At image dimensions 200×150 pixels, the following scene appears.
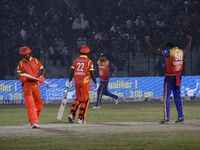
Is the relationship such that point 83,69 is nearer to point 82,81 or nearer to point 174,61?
point 82,81

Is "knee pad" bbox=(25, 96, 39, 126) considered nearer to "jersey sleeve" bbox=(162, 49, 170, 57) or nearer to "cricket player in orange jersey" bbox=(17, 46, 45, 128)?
"cricket player in orange jersey" bbox=(17, 46, 45, 128)

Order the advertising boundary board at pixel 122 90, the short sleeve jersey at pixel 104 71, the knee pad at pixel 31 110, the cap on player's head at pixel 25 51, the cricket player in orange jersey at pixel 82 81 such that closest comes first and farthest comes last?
the knee pad at pixel 31 110 → the cap on player's head at pixel 25 51 → the cricket player in orange jersey at pixel 82 81 → the short sleeve jersey at pixel 104 71 → the advertising boundary board at pixel 122 90

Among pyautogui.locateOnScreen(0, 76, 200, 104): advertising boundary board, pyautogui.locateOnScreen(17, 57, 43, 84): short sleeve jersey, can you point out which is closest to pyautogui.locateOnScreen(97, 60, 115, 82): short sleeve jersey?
pyautogui.locateOnScreen(0, 76, 200, 104): advertising boundary board

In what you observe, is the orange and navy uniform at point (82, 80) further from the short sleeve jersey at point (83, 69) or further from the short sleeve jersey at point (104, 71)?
the short sleeve jersey at point (104, 71)

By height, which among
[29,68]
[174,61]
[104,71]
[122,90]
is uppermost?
[174,61]

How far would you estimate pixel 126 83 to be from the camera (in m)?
27.3

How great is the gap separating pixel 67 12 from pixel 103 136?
22910 millimetres

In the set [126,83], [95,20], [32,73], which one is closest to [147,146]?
[32,73]

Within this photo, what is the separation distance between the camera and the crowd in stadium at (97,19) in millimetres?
31891

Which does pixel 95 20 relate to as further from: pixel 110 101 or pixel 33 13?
pixel 110 101

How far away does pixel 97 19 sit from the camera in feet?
109

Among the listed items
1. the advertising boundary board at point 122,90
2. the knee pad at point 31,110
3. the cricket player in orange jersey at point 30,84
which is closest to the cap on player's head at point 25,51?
the cricket player in orange jersey at point 30,84

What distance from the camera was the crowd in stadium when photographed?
31.9 metres

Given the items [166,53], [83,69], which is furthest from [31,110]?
[166,53]
